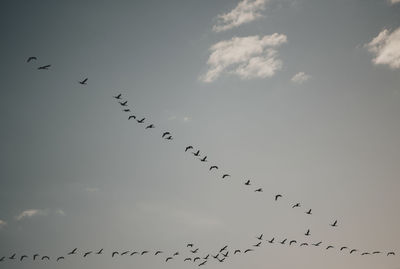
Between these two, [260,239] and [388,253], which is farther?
[260,239]

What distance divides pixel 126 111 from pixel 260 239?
2175 centimetres

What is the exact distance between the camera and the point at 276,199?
39.2 meters

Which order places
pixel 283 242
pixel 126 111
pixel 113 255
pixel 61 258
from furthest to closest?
pixel 61 258 < pixel 113 255 < pixel 283 242 < pixel 126 111

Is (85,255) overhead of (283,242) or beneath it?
beneath

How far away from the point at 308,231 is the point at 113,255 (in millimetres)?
23508

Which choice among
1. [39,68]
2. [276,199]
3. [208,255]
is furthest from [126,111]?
[208,255]

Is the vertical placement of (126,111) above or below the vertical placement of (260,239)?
above

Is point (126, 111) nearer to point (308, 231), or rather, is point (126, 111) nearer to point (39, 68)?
point (39, 68)

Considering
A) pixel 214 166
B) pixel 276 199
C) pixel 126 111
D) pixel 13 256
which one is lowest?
pixel 13 256

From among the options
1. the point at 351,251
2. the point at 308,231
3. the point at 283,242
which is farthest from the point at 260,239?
the point at 351,251

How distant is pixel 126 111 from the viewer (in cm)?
3859

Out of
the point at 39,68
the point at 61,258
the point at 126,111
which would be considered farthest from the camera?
the point at 61,258

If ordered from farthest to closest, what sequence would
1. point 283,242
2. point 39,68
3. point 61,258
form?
point 61,258, point 283,242, point 39,68

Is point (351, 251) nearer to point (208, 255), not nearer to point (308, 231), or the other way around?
point (308, 231)
